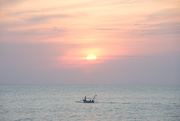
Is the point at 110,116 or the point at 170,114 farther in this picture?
the point at 170,114

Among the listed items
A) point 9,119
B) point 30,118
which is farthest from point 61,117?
point 9,119

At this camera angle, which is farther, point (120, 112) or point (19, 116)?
point (120, 112)

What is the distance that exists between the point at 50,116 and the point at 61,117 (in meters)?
2.54

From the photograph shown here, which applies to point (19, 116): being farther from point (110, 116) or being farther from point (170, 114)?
point (170, 114)

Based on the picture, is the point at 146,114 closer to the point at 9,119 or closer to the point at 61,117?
the point at 61,117

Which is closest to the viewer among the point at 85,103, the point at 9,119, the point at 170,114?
the point at 9,119

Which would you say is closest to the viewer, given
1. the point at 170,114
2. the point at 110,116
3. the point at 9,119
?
the point at 9,119

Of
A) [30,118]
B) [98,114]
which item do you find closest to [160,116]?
[98,114]

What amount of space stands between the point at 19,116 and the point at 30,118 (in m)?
3.75

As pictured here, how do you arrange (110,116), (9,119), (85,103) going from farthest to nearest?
(85,103), (110,116), (9,119)

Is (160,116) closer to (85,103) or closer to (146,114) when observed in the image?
(146,114)

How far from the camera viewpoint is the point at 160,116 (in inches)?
2447

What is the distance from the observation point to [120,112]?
66.2 meters

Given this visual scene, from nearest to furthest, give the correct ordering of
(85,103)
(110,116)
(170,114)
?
1. (110,116)
2. (170,114)
3. (85,103)
